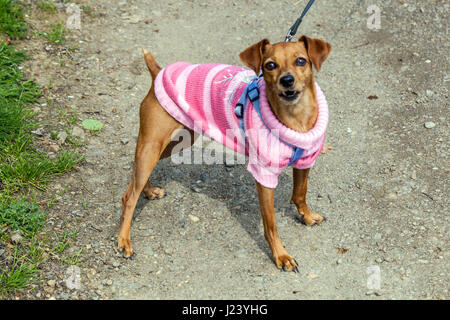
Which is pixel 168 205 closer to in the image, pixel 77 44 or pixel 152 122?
pixel 152 122

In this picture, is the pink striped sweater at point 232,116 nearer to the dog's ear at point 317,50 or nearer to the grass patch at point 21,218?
the dog's ear at point 317,50

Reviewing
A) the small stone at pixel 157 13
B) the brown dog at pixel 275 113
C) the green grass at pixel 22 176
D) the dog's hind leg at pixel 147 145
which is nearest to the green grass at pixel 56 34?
the green grass at pixel 22 176

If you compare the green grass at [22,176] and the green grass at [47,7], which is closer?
the green grass at [22,176]

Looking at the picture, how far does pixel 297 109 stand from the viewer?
364cm

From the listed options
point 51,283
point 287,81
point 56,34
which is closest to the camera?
point 287,81

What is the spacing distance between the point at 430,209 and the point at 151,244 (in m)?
2.59

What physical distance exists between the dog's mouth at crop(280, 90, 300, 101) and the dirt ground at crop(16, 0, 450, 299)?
1.44 meters

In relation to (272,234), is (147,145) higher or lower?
higher

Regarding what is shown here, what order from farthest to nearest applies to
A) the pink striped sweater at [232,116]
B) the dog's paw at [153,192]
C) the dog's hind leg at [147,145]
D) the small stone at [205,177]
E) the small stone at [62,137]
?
the small stone at [62,137] → the small stone at [205,177] → the dog's paw at [153,192] → the dog's hind leg at [147,145] → the pink striped sweater at [232,116]

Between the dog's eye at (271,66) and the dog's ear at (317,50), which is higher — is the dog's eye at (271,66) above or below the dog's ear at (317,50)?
below

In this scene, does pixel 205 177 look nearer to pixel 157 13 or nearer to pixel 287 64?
pixel 287 64

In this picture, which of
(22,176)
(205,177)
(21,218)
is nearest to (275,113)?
(205,177)

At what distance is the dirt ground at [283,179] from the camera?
3.94 meters

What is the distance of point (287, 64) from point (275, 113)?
0.38 m
